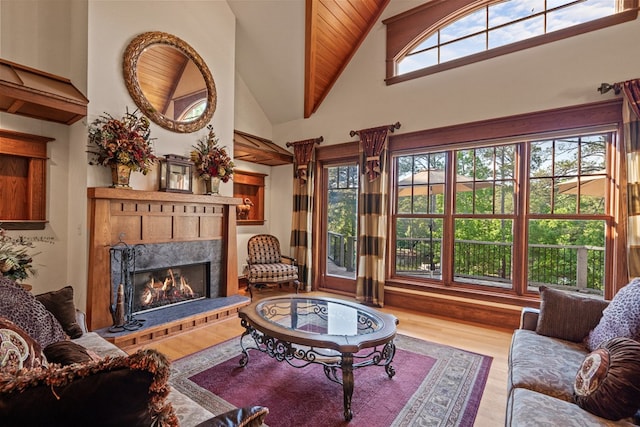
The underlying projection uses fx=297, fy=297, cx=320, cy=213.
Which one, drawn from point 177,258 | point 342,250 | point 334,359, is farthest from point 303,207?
point 334,359

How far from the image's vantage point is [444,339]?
321 centimetres

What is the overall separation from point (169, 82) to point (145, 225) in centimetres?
176

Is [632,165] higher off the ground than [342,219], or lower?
higher

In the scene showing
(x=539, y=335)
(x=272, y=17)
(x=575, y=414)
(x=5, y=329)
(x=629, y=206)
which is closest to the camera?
(x=5, y=329)

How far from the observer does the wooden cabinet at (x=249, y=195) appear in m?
5.24

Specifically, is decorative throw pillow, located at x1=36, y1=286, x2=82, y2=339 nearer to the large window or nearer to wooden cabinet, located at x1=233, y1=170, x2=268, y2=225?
wooden cabinet, located at x1=233, y1=170, x2=268, y2=225

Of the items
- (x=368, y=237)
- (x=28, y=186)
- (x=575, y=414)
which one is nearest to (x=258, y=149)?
(x=368, y=237)

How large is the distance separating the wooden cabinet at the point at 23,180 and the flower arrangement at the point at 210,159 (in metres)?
1.47

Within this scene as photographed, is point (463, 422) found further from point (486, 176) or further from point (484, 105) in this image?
point (484, 105)

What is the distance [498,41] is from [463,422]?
420 centimetres

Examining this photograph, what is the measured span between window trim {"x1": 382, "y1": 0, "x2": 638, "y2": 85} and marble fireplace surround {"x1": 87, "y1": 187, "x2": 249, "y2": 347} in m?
3.17

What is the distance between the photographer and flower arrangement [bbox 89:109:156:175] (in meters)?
2.93

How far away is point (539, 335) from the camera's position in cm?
220

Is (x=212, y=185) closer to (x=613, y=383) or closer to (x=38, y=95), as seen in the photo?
(x=38, y=95)
